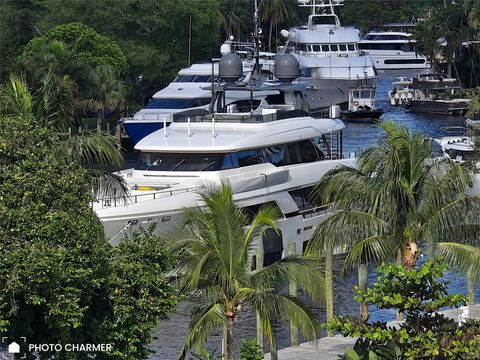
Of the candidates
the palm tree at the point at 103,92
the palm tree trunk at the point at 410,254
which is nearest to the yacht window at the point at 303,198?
the palm tree trunk at the point at 410,254

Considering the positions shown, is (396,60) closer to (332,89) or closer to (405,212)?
(332,89)

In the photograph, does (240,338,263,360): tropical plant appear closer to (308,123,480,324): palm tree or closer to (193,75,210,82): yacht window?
(308,123,480,324): palm tree

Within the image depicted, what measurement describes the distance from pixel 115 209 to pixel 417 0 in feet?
413

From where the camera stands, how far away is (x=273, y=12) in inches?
5069

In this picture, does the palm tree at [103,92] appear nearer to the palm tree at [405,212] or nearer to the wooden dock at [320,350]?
the wooden dock at [320,350]

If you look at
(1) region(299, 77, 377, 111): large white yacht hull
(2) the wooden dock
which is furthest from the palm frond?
(1) region(299, 77, 377, 111): large white yacht hull

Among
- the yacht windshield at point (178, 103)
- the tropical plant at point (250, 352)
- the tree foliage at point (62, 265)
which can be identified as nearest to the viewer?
the tree foliage at point (62, 265)

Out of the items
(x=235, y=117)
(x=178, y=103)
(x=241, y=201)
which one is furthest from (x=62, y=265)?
(x=178, y=103)

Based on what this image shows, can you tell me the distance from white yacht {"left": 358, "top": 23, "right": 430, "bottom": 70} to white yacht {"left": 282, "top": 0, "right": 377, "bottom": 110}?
38144mm

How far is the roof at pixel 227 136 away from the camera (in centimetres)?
4497

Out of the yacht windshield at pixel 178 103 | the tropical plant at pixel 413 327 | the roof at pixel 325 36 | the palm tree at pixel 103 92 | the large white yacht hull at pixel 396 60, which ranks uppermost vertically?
the roof at pixel 325 36

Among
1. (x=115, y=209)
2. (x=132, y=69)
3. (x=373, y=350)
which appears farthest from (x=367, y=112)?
(x=373, y=350)

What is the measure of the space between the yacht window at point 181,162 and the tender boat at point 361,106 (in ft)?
175

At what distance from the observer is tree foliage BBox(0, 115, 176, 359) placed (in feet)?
78.4
